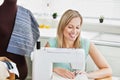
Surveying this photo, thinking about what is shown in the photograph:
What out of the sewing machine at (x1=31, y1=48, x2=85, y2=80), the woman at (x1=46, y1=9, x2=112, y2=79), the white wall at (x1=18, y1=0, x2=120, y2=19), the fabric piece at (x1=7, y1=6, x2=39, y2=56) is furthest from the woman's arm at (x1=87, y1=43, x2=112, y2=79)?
the white wall at (x1=18, y1=0, x2=120, y2=19)

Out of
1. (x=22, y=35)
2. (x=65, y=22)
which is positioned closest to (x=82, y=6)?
(x=22, y=35)

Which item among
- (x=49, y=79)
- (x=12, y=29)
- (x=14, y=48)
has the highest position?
(x=12, y=29)

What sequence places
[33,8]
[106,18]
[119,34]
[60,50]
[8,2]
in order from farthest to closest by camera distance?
[33,8]
[106,18]
[119,34]
[8,2]
[60,50]

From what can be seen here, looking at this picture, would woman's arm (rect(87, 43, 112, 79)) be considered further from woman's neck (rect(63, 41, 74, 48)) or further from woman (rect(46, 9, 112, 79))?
woman's neck (rect(63, 41, 74, 48))

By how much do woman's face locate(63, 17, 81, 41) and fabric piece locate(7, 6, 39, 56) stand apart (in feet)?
1.47

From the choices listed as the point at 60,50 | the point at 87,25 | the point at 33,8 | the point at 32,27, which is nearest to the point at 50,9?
the point at 33,8

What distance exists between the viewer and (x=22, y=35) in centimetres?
243

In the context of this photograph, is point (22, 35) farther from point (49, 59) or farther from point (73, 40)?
point (49, 59)

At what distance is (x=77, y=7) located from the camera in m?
3.29

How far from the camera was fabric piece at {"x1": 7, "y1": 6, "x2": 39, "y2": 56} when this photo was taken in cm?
239

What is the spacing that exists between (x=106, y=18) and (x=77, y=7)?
14.0 inches

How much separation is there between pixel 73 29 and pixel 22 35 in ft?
1.74

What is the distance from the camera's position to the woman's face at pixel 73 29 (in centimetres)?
210

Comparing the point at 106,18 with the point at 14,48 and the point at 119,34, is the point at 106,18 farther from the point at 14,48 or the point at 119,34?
the point at 14,48
